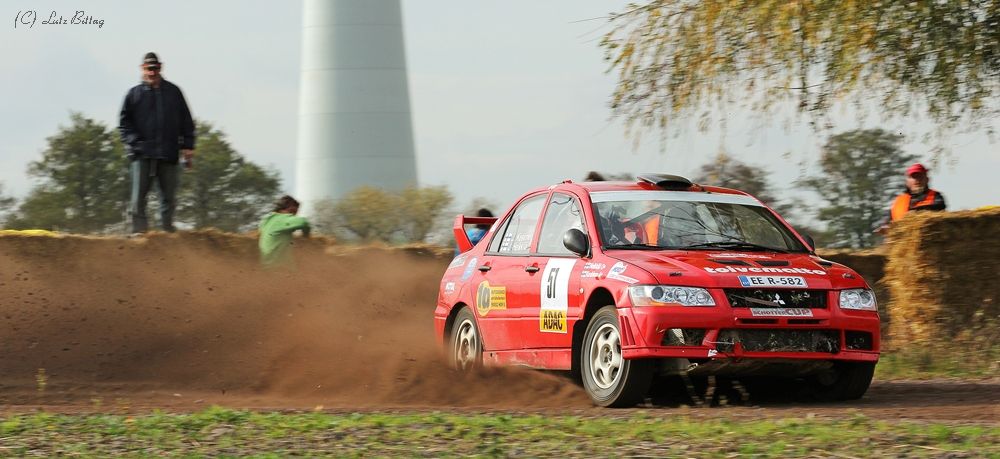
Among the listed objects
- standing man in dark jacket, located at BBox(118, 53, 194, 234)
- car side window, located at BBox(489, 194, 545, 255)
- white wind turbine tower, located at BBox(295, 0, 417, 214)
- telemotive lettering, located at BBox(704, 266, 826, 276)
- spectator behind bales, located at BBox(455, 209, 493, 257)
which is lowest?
telemotive lettering, located at BBox(704, 266, 826, 276)

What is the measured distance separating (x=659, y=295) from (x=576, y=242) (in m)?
0.94

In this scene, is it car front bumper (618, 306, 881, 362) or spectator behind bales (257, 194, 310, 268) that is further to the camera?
spectator behind bales (257, 194, 310, 268)

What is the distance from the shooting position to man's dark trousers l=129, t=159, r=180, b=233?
41.8 ft

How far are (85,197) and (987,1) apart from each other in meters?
23.7

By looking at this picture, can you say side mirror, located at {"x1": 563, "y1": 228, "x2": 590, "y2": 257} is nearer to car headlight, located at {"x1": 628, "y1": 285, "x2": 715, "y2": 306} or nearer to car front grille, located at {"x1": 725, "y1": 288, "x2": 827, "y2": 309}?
car headlight, located at {"x1": 628, "y1": 285, "x2": 715, "y2": 306}

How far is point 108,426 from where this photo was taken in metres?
6.81

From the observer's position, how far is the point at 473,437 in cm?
629

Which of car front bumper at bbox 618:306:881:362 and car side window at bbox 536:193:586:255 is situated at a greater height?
car side window at bbox 536:193:586:255

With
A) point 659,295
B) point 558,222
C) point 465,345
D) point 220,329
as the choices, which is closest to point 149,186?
point 220,329

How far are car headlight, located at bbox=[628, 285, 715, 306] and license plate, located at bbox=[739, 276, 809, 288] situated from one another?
0.89ft

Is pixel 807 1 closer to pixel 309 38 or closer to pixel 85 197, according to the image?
pixel 309 38

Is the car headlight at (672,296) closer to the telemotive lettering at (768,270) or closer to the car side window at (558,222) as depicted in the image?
the telemotive lettering at (768,270)

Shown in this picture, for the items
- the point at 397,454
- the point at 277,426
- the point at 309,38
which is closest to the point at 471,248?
the point at 277,426

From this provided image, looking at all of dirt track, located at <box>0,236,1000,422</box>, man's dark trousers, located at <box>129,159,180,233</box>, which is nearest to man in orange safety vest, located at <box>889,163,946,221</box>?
dirt track, located at <box>0,236,1000,422</box>
